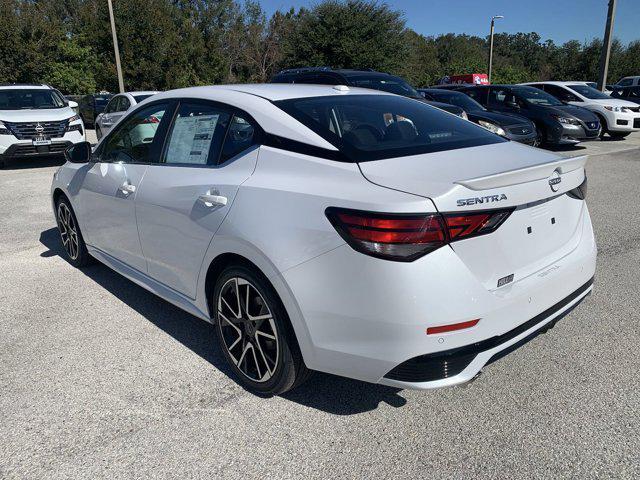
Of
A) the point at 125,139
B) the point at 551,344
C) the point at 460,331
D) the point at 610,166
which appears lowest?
the point at 610,166

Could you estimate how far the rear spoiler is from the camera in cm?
219

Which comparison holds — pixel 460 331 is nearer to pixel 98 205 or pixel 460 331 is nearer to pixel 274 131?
pixel 274 131

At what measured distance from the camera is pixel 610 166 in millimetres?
10602

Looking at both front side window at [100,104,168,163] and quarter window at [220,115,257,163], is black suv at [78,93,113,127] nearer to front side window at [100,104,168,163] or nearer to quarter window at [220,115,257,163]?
front side window at [100,104,168,163]

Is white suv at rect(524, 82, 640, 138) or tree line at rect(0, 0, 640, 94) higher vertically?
tree line at rect(0, 0, 640, 94)

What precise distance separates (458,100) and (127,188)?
10.6 meters

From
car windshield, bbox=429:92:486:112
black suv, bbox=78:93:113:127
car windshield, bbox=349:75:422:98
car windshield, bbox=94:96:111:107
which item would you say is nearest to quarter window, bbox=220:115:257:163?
car windshield, bbox=349:75:422:98

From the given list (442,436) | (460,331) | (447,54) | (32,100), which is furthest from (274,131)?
(447,54)


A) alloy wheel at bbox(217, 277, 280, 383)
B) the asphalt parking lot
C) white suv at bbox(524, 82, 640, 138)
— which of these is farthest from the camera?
white suv at bbox(524, 82, 640, 138)

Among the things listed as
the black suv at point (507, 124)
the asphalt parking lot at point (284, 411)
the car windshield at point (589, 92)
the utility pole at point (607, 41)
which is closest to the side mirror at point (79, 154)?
the asphalt parking lot at point (284, 411)

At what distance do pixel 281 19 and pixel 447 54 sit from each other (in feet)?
91.6

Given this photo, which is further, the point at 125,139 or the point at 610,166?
the point at 610,166

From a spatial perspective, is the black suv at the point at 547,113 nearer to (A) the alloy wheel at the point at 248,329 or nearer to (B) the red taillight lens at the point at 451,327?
(A) the alloy wheel at the point at 248,329

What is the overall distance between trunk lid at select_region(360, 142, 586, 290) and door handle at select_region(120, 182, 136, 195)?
6.04 feet
